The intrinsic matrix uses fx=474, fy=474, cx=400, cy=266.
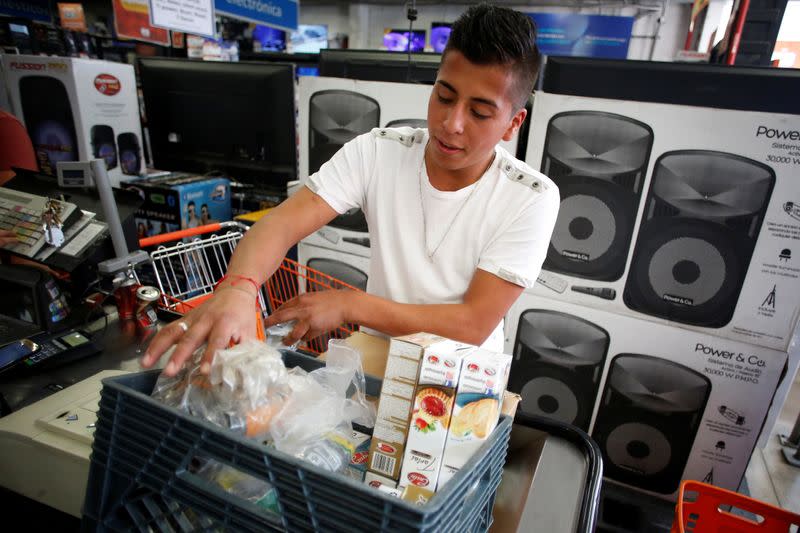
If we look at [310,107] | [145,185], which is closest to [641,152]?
[310,107]

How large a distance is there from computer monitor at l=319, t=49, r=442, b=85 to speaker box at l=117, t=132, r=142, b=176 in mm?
1559

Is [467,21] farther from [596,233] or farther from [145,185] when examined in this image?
[145,185]

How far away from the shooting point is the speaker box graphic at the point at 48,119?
2801 mm

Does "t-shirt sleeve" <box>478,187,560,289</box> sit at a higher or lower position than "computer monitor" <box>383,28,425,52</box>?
lower

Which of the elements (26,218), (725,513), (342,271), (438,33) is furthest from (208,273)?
(438,33)

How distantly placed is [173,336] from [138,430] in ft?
0.43

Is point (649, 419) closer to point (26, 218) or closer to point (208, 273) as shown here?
point (208, 273)

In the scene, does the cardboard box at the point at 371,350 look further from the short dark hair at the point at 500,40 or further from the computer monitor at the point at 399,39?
the computer monitor at the point at 399,39

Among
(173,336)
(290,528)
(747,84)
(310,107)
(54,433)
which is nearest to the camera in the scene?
(290,528)

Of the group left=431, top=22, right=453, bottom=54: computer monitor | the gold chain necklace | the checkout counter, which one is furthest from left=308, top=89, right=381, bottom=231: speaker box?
left=431, top=22, right=453, bottom=54: computer monitor

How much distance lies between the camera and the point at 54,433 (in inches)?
33.0

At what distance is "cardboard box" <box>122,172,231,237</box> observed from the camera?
2333 mm

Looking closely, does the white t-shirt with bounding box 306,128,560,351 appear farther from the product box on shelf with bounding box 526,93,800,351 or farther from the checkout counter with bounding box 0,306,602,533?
the product box on shelf with bounding box 526,93,800,351

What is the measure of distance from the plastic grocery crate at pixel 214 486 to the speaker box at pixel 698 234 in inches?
54.4
